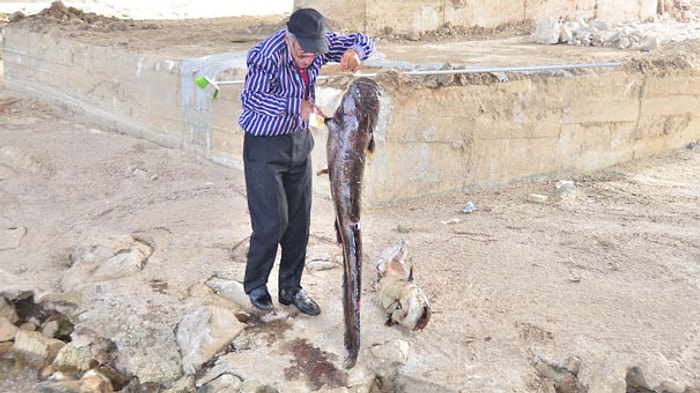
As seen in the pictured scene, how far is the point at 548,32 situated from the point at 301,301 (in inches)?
203

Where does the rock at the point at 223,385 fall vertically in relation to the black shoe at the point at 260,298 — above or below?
below

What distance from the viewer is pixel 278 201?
12.7ft

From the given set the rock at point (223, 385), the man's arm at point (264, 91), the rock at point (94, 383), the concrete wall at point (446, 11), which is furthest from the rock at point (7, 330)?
the concrete wall at point (446, 11)

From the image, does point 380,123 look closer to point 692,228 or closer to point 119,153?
point 692,228

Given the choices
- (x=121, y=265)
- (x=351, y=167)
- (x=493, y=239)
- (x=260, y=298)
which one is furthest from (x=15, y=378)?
(x=493, y=239)

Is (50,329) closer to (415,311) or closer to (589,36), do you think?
(415,311)

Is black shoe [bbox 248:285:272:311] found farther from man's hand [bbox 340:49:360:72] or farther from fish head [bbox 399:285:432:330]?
man's hand [bbox 340:49:360:72]

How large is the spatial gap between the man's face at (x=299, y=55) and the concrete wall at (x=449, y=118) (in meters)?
1.91

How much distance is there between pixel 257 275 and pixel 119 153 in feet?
11.6

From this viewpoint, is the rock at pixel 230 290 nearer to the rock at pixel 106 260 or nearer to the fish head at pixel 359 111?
the rock at pixel 106 260

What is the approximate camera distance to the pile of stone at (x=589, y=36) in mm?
7867

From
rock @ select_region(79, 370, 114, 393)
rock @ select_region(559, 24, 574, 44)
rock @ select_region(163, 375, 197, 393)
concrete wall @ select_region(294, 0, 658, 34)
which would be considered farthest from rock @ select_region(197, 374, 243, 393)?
rock @ select_region(559, 24, 574, 44)

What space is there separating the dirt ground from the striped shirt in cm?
→ 114

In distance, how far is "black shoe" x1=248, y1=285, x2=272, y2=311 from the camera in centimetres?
413
